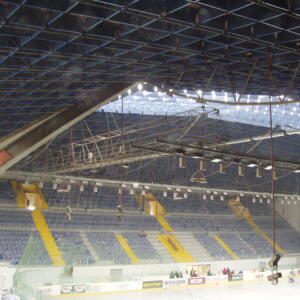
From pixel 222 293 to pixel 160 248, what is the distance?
13813 millimetres

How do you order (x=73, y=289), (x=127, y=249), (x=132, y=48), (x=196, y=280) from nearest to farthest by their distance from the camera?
(x=132, y=48)
(x=73, y=289)
(x=196, y=280)
(x=127, y=249)

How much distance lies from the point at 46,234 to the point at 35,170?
594cm

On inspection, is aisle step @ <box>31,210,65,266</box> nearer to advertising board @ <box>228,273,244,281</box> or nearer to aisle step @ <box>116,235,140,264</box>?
aisle step @ <box>116,235,140,264</box>

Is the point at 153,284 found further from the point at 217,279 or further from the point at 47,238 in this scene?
the point at 47,238

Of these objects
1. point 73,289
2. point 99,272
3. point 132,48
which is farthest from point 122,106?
point 99,272

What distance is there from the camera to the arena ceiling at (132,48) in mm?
11953

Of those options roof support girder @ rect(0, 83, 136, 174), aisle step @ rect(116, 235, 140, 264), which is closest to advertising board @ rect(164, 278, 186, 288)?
aisle step @ rect(116, 235, 140, 264)

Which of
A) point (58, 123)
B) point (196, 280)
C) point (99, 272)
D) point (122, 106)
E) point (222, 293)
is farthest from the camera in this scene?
point (99, 272)

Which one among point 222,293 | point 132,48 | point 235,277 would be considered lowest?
point 235,277

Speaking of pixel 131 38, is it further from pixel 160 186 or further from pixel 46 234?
pixel 160 186

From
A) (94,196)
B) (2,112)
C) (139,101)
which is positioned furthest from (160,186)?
(2,112)

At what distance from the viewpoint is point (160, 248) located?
47.0 metres

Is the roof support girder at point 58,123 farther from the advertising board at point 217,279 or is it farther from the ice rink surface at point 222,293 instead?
the advertising board at point 217,279

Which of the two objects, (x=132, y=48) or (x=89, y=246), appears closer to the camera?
(x=132, y=48)
